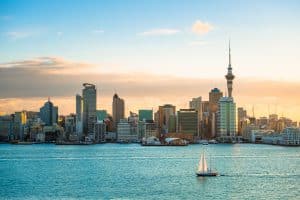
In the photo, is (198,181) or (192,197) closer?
(192,197)

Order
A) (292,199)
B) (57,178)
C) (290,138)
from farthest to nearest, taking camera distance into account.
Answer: (290,138)
(57,178)
(292,199)

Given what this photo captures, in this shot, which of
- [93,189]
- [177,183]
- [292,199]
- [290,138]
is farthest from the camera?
[290,138]

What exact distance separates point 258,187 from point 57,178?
20413mm

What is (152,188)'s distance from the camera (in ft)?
169

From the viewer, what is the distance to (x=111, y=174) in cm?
6631

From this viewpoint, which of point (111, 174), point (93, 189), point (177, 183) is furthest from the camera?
point (111, 174)

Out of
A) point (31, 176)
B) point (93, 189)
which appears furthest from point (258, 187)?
point (31, 176)

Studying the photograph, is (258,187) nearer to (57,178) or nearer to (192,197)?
(192,197)

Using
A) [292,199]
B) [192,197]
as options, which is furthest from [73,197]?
[292,199]

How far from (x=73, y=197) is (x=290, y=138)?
15840 cm

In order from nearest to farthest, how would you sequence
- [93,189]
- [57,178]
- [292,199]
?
[292,199] < [93,189] < [57,178]

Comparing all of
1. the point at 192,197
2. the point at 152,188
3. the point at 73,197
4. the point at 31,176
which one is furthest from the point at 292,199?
the point at 31,176

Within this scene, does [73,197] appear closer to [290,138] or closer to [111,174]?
→ [111,174]

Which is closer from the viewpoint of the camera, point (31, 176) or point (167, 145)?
point (31, 176)
